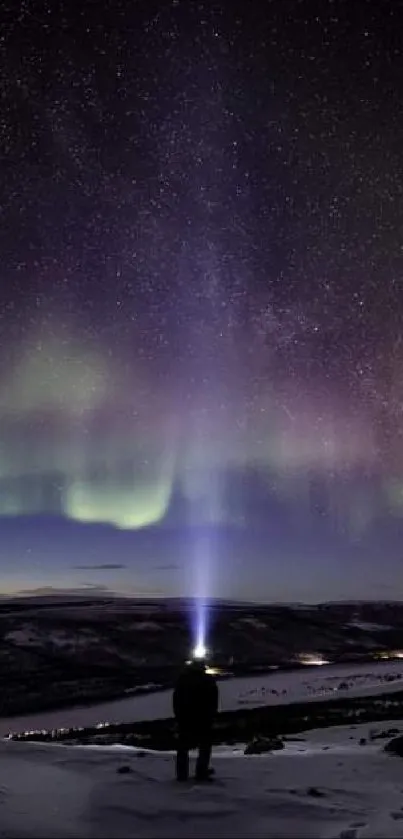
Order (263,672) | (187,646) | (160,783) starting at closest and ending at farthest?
(160,783) → (263,672) → (187,646)

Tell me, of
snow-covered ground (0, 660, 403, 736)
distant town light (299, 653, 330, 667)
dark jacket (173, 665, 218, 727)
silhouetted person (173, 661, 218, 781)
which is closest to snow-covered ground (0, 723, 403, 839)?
silhouetted person (173, 661, 218, 781)

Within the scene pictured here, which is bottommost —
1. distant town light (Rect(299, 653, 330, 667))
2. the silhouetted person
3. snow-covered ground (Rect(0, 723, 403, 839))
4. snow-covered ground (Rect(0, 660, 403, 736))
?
snow-covered ground (Rect(0, 660, 403, 736))

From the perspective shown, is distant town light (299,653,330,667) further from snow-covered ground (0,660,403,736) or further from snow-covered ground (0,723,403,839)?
snow-covered ground (0,723,403,839)

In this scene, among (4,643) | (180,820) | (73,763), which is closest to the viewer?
(180,820)

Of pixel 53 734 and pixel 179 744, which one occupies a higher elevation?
pixel 179 744

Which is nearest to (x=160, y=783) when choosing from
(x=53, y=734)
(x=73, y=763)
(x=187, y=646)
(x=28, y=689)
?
(x=73, y=763)

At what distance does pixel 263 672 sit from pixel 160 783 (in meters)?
45.8

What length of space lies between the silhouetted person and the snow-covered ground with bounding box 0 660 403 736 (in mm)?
18780

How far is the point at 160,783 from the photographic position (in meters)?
13.0

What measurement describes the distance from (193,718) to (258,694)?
30.5m

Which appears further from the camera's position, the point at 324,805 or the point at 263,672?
the point at 263,672

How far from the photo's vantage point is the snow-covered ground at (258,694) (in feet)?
110

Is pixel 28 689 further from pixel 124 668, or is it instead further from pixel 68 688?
pixel 124 668

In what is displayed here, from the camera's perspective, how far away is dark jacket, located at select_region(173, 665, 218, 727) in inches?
514
